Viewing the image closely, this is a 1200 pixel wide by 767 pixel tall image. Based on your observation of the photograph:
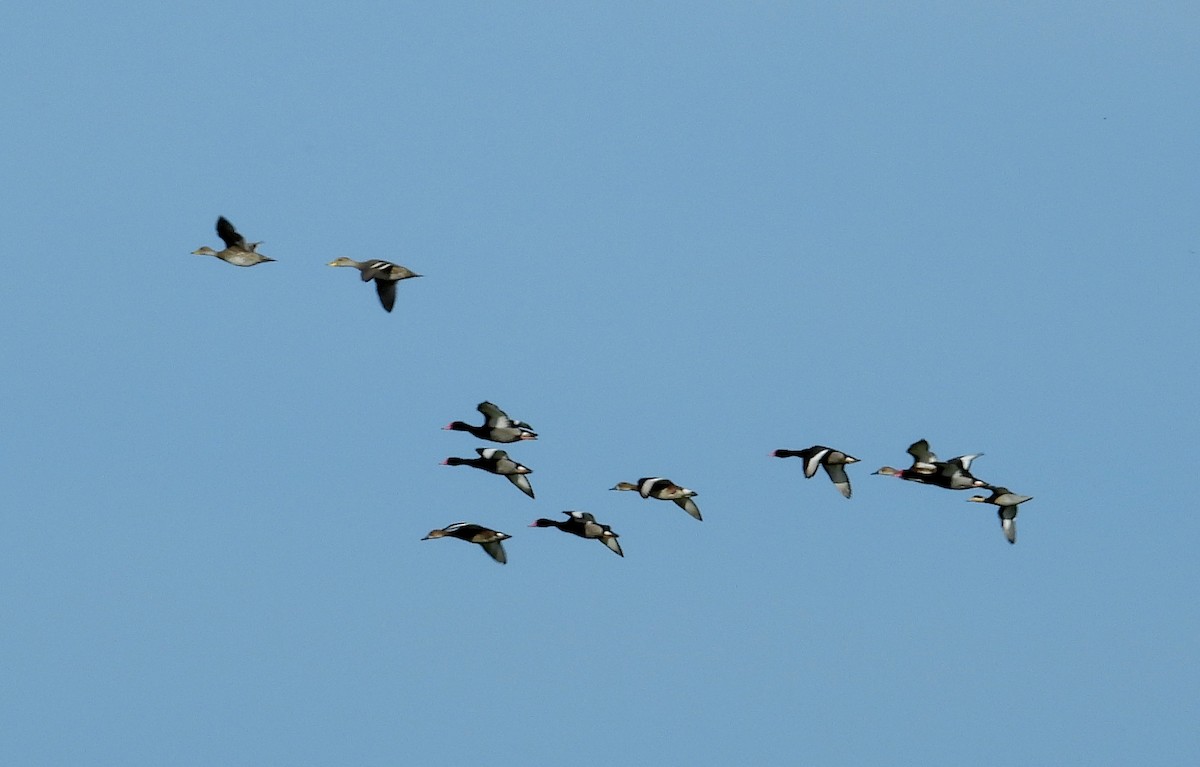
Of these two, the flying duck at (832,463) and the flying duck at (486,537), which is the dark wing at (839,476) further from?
the flying duck at (486,537)

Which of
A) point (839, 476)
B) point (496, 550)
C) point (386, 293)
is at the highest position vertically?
point (386, 293)

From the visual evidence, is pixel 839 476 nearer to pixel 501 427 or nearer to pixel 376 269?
pixel 501 427

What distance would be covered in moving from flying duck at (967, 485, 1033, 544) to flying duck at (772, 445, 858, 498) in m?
3.95

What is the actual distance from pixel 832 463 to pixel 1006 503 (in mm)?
5559

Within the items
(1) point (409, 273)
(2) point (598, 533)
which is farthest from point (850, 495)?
(1) point (409, 273)

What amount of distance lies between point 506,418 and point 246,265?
305 inches

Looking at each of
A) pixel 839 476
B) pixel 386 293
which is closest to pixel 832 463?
pixel 839 476

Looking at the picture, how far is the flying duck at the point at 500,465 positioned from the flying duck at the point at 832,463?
7.51m

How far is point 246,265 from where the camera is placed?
2685 inches

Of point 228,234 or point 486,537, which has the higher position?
point 228,234

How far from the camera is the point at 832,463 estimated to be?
233 ft

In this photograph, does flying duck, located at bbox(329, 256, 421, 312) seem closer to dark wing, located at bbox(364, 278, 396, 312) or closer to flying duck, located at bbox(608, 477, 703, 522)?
dark wing, located at bbox(364, 278, 396, 312)

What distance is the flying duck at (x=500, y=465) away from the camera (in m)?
68.6

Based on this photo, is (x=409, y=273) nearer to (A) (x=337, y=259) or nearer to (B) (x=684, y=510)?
(A) (x=337, y=259)
